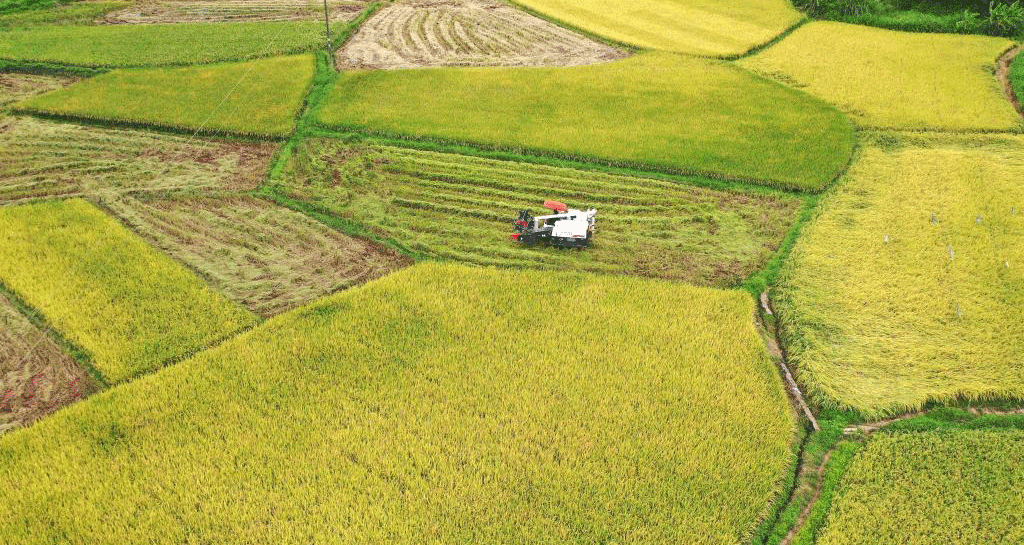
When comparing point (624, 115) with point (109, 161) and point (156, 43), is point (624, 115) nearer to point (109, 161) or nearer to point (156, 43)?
point (109, 161)

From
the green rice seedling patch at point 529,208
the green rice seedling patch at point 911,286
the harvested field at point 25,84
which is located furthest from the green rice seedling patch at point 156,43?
the green rice seedling patch at point 911,286

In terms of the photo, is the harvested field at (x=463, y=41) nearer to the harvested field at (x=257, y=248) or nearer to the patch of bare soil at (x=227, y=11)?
the patch of bare soil at (x=227, y=11)

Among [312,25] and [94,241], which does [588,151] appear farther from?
[312,25]

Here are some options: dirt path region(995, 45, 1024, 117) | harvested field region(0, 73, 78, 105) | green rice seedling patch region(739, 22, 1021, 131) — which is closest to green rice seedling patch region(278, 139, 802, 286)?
green rice seedling patch region(739, 22, 1021, 131)

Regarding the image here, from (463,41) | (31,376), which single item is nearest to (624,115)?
(463,41)

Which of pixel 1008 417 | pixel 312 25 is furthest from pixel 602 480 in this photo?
pixel 312 25

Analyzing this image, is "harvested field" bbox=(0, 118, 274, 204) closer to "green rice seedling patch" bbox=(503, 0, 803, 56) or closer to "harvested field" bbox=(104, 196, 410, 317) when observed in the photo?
"harvested field" bbox=(104, 196, 410, 317)

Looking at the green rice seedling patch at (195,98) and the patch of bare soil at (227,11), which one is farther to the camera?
the patch of bare soil at (227,11)

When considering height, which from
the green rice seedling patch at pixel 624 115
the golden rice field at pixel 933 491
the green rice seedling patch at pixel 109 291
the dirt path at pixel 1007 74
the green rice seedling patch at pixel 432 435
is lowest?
the golden rice field at pixel 933 491
